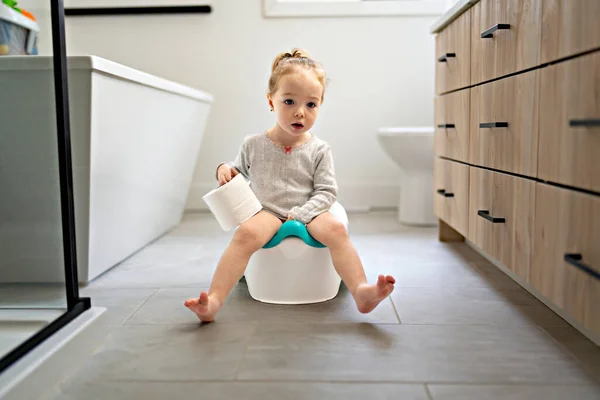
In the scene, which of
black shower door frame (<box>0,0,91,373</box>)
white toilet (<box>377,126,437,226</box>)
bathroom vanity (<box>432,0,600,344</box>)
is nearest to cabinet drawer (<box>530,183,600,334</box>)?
bathroom vanity (<box>432,0,600,344</box>)

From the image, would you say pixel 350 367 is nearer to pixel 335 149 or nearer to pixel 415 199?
pixel 415 199

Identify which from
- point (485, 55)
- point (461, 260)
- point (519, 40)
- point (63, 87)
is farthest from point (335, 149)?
point (63, 87)

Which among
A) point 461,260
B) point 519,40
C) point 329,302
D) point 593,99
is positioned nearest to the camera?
point 593,99

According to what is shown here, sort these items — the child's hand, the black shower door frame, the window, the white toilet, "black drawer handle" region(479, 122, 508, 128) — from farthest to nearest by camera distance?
the window < the white toilet < the child's hand < "black drawer handle" region(479, 122, 508, 128) < the black shower door frame

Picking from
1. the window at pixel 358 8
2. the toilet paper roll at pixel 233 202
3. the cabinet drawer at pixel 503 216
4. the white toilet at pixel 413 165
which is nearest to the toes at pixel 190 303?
the toilet paper roll at pixel 233 202

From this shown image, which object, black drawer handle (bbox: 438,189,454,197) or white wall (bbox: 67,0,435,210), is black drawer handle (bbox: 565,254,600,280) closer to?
black drawer handle (bbox: 438,189,454,197)

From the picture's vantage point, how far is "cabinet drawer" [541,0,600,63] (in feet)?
3.13

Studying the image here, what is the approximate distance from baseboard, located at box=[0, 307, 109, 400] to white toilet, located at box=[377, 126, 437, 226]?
5.05 feet

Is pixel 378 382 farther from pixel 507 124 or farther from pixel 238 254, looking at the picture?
pixel 507 124

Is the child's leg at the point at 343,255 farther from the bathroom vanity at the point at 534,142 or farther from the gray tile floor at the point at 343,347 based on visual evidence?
the bathroom vanity at the point at 534,142

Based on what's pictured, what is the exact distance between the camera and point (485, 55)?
61.2 inches

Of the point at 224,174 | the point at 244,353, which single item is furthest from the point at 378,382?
the point at 224,174

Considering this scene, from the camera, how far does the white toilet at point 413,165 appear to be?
2408mm

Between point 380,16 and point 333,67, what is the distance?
351 mm
